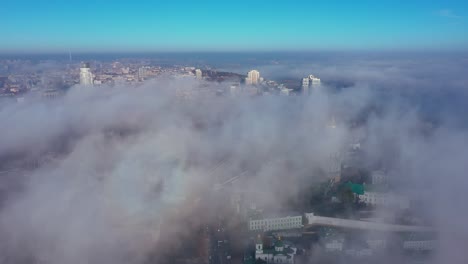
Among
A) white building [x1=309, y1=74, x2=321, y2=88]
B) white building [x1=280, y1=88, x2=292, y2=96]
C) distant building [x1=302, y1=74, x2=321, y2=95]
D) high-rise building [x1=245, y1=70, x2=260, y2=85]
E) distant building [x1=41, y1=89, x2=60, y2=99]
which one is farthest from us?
high-rise building [x1=245, y1=70, x2=260, y2=85]

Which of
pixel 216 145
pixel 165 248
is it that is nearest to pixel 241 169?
pixel 216 145

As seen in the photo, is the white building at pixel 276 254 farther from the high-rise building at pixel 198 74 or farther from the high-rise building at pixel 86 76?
the high-rise building at pixel 86 76

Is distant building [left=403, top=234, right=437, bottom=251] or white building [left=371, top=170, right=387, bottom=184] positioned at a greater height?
white building [left=371, top=170, right=387, bottom=184]

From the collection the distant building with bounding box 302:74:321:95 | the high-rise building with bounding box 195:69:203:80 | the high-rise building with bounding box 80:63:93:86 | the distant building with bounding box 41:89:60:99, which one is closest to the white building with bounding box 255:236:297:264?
the distant building with bounding box 41:89:60:99

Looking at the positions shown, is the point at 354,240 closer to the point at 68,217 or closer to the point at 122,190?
the point at 122,190

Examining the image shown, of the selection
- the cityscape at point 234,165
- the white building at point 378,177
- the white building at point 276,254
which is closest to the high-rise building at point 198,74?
Answer: the cityscape at point 234,165

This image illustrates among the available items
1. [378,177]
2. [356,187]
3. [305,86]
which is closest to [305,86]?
[305,86]

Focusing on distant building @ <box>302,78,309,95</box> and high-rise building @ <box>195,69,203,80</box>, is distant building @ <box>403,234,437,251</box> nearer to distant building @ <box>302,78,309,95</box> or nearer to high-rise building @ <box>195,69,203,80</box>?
distant building @ <box>302,78,309,95</box>
